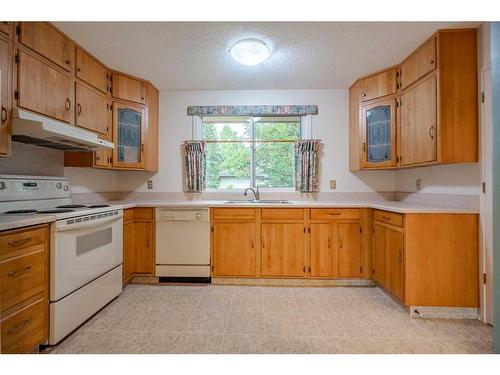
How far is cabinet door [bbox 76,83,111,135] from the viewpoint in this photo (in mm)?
2336

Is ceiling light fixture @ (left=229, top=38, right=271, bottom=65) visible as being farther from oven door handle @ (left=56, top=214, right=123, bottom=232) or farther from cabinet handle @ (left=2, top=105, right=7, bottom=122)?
oven door handle @ (left=56, top=214, right=123, bottom=232)

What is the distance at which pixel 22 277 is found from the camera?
147 centimetres

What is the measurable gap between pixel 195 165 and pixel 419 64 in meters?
2.60

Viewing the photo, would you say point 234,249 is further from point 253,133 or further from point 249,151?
point 253,133

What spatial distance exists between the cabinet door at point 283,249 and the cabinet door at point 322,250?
114 millimetres

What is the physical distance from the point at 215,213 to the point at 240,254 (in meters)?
0.53

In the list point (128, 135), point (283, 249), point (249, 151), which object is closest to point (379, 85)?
Result: point (249, 151)

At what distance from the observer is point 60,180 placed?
7.90 ft

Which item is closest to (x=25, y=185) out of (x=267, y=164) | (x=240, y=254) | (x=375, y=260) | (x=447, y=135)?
(x=240, y=254)

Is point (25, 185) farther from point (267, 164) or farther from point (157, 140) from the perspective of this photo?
point (267, 164)

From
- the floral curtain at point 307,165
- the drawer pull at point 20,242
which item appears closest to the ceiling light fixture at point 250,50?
the floral curtain at point 307,165

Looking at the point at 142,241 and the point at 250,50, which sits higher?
the point at 250,50

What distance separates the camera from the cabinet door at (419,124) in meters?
2.14

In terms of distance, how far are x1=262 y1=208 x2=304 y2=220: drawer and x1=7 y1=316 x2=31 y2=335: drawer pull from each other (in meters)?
1.99
